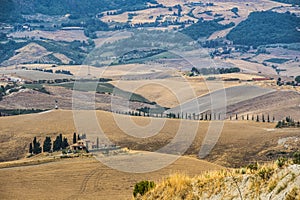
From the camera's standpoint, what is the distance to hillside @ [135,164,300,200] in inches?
501

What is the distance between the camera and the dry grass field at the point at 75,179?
4438 cm

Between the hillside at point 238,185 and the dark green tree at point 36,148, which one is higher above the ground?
the hillside at point 238,185

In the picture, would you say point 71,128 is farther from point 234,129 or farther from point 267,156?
point 267,156

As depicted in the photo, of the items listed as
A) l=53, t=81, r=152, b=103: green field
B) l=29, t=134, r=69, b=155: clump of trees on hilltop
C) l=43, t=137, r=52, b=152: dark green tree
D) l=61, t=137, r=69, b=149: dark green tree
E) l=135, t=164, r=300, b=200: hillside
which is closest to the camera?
l=135, t=164, r=300, b=200: hillside

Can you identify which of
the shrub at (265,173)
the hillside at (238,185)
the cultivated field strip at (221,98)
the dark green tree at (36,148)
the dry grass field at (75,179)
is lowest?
the dry grass field at (75,179)

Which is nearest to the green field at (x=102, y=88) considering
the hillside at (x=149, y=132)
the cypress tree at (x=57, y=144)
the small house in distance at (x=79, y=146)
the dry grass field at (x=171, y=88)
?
the dry grass field at (x=171, y=88)

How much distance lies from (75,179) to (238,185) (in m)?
35.5

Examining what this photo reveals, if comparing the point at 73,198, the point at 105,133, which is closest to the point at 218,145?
the point at 105,133

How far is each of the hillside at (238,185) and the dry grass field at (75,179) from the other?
2456 cm

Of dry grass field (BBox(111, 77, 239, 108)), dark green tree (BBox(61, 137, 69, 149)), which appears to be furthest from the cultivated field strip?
dark green tree (BBox(61, 137, 69, 149))

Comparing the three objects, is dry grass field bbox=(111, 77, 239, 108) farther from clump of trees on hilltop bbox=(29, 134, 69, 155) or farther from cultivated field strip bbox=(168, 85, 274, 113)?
clump of trees on hilltop bbox=(29, 134, 69, 155)

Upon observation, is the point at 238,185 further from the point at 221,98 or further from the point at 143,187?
the point at 221,98

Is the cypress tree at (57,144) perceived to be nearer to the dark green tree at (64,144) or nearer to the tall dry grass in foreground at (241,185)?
the dark green tree at (64,144)

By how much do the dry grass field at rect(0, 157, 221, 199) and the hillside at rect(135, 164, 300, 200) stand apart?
24563 mm
